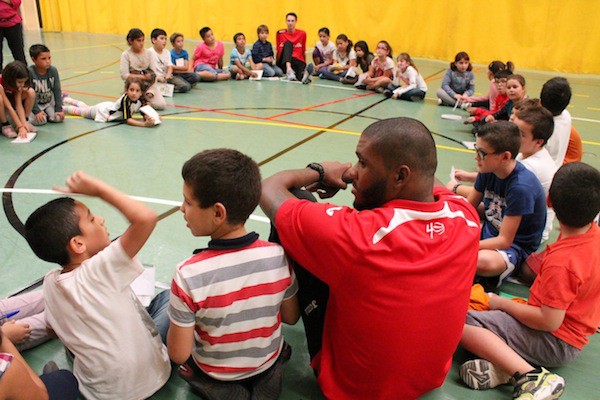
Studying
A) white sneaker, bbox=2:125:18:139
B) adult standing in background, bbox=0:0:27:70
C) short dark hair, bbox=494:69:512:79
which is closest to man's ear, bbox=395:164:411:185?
short dark hair, bbox=494:69:512:79

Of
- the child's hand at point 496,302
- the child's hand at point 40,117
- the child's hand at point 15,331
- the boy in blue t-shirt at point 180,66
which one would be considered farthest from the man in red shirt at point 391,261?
the boy in blue t-shirt at point 180,66

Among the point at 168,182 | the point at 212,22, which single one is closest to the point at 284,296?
the point at 168,182

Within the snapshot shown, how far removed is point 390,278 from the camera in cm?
133

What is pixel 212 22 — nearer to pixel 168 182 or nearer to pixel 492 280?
pixel 168 182

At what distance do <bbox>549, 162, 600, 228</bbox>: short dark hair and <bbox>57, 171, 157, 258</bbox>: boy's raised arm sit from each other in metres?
1.50

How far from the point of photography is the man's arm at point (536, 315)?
1.77 metres

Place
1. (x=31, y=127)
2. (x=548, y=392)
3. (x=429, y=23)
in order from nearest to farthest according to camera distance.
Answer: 1. (x=548, y=392)
2. (x=31, y=127)
3. (x=429, y=23)

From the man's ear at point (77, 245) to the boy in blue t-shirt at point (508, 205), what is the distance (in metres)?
1.74

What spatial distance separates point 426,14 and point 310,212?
1106 centimetres

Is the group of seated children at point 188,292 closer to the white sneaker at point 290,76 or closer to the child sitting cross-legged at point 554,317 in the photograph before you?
the child sitting cross-legged at point 554,317

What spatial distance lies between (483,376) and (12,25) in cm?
673

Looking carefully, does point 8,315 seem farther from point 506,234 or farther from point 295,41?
point 295,41

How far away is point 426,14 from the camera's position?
1116 cm

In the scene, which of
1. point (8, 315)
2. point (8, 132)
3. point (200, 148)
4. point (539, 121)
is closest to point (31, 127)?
point (8, 132)
